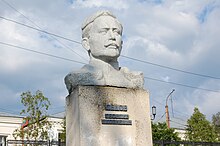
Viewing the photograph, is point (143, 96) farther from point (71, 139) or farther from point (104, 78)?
point (71, 139)

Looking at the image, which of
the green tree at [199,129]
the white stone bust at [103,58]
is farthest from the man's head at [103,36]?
the green tree at [199,129]

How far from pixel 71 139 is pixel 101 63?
4.67 feet

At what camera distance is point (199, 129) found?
2147 centimetres

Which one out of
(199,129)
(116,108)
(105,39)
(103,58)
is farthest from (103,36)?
(199,129)

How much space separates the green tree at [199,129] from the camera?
2120cm

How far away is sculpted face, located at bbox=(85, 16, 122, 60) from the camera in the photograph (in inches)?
236

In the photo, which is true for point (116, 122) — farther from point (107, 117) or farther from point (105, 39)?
point (105, 39)

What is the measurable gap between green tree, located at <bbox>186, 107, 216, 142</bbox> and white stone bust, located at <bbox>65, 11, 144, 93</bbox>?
16216mm

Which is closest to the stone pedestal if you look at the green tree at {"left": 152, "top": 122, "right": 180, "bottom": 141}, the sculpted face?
the sculpted face

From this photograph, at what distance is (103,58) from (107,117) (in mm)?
1100

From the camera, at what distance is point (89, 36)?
623cm

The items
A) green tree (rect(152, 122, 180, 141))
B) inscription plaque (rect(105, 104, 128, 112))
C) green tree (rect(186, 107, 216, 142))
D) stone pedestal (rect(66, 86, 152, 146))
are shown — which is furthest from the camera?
green tree (rect(186, 107, 216, 142))

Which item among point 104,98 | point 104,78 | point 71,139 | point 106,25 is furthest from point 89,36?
point 71,139

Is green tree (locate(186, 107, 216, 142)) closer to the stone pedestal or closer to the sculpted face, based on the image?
the stone pedestal
